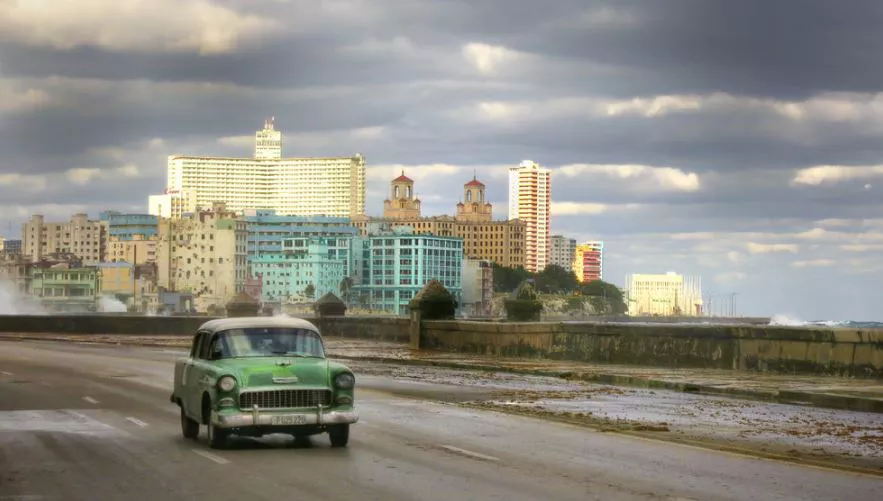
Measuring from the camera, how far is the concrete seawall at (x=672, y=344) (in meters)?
29.8

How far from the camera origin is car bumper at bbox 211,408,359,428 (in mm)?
17656

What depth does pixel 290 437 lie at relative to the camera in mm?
20109

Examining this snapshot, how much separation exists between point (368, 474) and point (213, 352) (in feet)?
14.3

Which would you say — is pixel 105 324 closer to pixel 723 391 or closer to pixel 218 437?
pixel 723 391

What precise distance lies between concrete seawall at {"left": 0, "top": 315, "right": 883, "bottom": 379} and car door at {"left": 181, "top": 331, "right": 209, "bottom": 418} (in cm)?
1530

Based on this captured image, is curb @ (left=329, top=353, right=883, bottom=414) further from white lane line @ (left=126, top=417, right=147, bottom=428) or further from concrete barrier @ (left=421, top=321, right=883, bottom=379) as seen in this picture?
white lane line @ (left=126, top=417, right=147, bottom=428)

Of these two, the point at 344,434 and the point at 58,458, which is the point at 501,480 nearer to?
the point at 344,434

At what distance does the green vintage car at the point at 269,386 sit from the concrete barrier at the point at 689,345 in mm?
14710

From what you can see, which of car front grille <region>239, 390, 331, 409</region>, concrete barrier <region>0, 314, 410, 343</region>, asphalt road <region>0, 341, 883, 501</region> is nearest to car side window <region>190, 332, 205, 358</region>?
asphalt road <region>0, 341, 883, 501</region>

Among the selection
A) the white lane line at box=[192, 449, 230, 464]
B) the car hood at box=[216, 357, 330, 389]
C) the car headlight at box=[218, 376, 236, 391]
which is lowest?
the white lane line at box=[192, 449, 230, 464]

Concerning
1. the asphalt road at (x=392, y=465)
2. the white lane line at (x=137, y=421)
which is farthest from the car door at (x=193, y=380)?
the white lane line at (x=137, y=421)

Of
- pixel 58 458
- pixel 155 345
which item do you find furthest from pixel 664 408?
pixel 155 345

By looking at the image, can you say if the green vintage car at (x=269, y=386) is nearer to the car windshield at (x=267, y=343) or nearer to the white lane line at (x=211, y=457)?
the car windshield at (x=267, y=343)

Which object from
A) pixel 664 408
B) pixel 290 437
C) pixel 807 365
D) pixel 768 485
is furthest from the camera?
pixel 807 365
